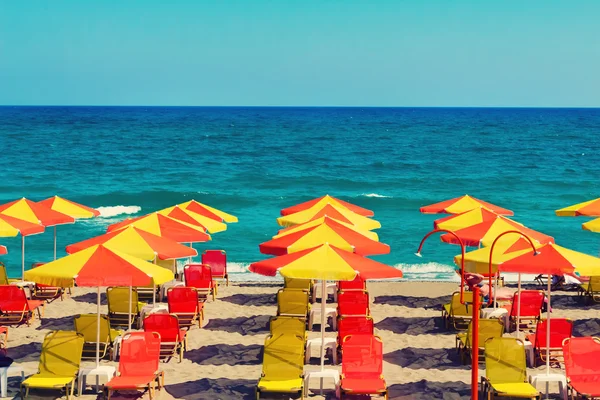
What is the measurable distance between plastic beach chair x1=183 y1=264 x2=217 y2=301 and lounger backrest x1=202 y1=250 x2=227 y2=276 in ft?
4.65

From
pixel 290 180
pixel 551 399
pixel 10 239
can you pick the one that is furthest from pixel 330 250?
pixel 290 180

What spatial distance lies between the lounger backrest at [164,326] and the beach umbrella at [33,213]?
430 centimetres

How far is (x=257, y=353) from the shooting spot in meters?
11.6

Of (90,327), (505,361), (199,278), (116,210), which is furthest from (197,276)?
(116,210)

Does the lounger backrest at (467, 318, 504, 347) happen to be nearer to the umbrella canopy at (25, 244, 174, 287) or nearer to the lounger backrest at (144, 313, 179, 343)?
the lounger backrest at (144, 313, 179, 343)

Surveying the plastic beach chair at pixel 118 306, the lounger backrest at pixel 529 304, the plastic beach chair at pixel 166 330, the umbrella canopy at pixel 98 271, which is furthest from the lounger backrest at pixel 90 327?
the lounger backrest at pixel 529 304

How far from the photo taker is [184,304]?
41.8ft

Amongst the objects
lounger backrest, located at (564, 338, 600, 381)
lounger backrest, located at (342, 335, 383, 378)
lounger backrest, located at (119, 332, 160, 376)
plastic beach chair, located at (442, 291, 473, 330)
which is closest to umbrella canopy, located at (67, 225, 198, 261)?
lounger backrest, located at (119, 332, 160, 376)

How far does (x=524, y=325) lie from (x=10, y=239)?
20.9m

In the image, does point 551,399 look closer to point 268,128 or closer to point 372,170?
point 372,170

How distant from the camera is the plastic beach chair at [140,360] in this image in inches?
376

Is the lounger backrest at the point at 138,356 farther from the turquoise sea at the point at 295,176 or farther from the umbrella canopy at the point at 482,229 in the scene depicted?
the turquoise sea at the point at 295,176

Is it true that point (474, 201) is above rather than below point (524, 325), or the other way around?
above

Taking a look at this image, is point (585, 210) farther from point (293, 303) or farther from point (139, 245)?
point (139, 245)
